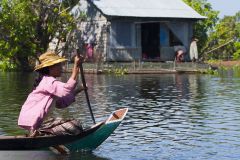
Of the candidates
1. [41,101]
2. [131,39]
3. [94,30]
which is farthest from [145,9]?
[41,101]

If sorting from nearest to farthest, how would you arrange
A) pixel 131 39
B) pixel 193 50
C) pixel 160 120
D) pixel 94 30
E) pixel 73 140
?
1. pixel 73 140
2. pixel 160 120
3. pixel 131 39
4. pixel 193 50
5. pixel 94 30

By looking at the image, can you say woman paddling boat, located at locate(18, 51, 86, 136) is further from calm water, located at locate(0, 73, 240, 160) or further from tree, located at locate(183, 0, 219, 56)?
tree, located at locate(183, 0, 219, 56)

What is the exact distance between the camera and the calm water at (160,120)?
33.0ft

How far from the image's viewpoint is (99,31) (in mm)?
37844

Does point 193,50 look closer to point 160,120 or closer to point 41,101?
point 160,120

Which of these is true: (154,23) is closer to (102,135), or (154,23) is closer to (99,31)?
(99,31)

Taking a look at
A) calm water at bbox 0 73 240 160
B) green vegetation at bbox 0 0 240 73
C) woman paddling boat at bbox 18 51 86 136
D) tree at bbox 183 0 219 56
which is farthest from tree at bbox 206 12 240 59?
woman paddling boat at bbox 18 51 86 136

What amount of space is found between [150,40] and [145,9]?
2.56 m

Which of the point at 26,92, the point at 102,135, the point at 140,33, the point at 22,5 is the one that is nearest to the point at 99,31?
the point at 140,33

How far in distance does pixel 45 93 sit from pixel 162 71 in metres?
25.7

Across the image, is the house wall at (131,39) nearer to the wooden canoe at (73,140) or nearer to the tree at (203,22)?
the tree at (203,22)

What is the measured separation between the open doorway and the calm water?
47.3ft

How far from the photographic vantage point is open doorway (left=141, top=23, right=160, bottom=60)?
127 ft

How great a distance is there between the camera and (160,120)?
14.1m
